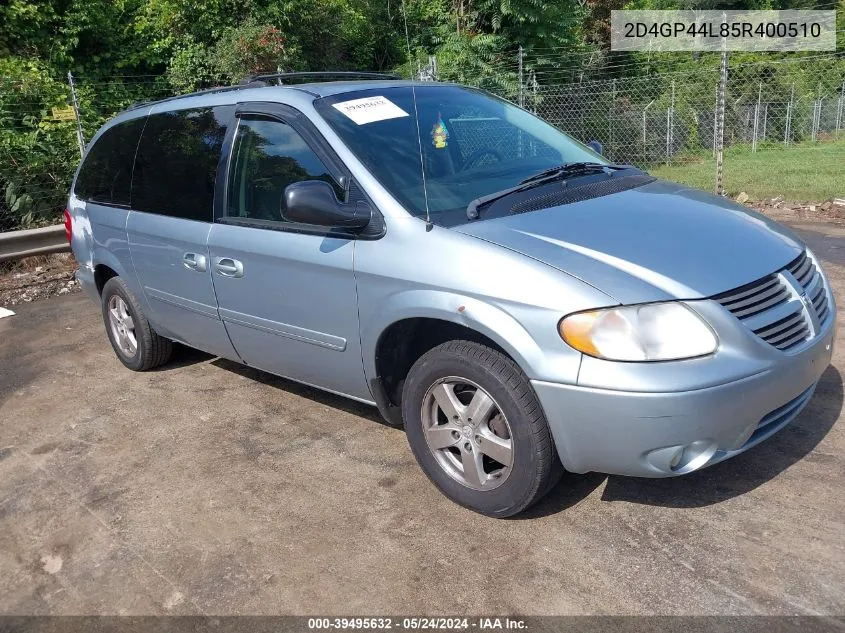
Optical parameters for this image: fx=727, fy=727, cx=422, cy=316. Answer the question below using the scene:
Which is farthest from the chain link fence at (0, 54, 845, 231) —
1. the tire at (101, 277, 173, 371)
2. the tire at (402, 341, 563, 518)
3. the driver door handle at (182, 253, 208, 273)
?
the tire at (402, 341, 563, 518)

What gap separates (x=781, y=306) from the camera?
281cm

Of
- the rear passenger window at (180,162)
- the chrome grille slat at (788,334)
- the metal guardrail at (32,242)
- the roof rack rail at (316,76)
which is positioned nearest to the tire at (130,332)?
the rear passenger window at (180,162)

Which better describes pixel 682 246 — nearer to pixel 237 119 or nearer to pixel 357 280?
pixel 357 280

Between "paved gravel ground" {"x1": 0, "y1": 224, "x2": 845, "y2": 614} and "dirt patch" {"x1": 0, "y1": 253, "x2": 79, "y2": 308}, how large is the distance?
12.8 feet

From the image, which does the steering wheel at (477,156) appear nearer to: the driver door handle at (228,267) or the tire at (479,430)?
the tire at (479,430)

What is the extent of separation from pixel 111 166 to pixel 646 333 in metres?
3.92

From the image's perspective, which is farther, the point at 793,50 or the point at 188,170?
the point at 793,50

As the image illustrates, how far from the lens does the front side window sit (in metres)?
3.54

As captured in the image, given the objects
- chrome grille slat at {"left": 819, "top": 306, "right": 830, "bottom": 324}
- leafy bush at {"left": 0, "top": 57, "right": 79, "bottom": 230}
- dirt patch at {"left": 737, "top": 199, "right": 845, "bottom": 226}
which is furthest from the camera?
leafy bush at {"left": 0, "top": 57, "right": 79, "bottom": 230}

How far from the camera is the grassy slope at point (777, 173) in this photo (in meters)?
11.5

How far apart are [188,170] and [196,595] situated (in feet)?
7.96

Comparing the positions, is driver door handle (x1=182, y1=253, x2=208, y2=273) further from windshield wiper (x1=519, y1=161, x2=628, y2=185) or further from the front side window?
windshield wiper (x1=519, y1=161, x2=628, y2=185)

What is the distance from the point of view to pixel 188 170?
13.7ft

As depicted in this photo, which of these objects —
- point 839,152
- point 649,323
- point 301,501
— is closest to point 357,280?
point 301,501
